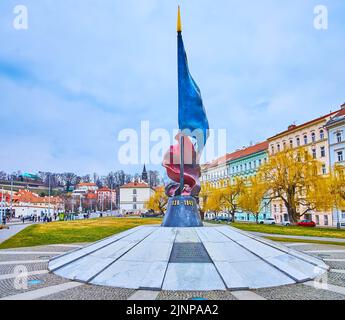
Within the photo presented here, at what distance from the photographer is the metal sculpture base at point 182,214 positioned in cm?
1390

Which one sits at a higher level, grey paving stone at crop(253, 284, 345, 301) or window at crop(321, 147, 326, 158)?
window at crop(321, 147, 326, 158)

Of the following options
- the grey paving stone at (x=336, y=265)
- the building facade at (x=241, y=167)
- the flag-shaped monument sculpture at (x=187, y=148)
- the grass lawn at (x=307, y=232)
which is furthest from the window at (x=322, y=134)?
the grey paving stone at (x=336, y=265)

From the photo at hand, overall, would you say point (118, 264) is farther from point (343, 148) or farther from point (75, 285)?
point (343, 148)

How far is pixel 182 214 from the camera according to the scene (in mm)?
14094

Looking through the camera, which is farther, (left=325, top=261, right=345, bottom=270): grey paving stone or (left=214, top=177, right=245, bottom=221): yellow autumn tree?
(left=214, top=177, right=245, bottom=221): yellow autumn tree

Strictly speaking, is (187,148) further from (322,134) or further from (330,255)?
(322,134)

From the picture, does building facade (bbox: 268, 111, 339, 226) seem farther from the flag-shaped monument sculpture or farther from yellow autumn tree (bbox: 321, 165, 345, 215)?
the flag-shaped monument sculpture

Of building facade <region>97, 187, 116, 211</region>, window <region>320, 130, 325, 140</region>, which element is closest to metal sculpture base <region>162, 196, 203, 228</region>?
window <region>320, 130, 325, 140</region>

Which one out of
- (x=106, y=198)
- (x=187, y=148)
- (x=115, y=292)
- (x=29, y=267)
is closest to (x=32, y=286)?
(x=115, y=292)

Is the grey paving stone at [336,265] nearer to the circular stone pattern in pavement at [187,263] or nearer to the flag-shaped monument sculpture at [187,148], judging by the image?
the circular stone pattern in pavement at [187,263]

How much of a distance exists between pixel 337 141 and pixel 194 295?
4587 centimetres

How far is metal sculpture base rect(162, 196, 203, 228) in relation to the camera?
1390 centimetres

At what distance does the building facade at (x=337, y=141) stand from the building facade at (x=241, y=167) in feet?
37.2
